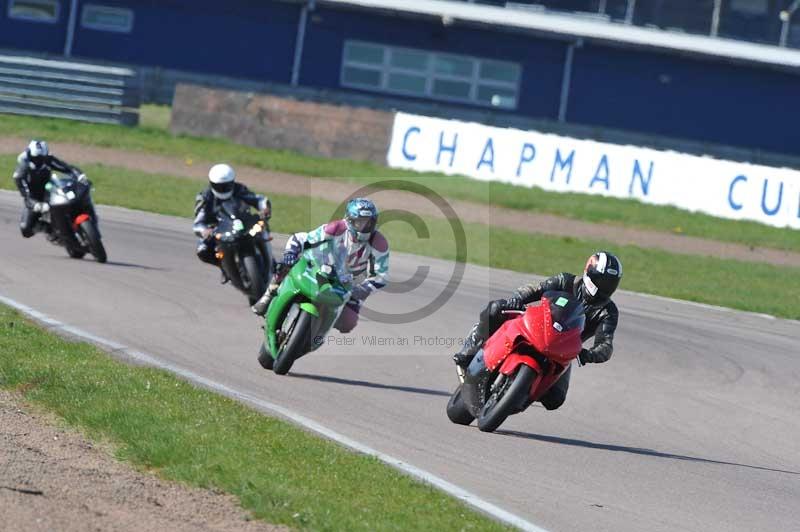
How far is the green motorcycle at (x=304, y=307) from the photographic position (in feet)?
35.7

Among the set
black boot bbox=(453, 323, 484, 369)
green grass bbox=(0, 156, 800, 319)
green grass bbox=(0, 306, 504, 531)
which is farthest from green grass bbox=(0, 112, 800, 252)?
green grass bbox=(0, 306, 504, 531)

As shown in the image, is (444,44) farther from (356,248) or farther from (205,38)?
(356,248)

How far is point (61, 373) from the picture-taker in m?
9.59

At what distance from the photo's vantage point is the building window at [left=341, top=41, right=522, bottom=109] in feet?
138

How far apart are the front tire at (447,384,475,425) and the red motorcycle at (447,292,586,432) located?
15 cm

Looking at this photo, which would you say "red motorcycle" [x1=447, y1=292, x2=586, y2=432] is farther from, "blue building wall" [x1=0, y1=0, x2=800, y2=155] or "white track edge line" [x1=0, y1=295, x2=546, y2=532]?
"blue building wall" [x1=0, y1=0, x2=800, y2=155]

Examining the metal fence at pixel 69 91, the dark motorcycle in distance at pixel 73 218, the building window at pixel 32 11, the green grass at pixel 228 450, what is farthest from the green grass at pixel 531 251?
the building window at pixel 32 11

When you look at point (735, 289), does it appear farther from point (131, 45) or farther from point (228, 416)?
point (131, 45)

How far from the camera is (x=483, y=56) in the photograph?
42062mm

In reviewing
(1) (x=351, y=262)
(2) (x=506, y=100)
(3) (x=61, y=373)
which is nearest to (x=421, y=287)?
(1) (x=351, y=262)

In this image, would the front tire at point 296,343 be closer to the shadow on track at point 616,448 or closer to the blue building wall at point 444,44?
the shadow on track at point 616,448

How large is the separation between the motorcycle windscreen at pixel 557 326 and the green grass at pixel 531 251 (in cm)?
1063

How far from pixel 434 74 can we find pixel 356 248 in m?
31.3

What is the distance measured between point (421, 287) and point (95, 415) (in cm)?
990
